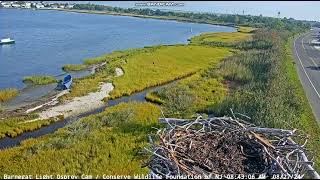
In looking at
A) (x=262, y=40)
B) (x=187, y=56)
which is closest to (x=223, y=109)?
(x=187, y=56)

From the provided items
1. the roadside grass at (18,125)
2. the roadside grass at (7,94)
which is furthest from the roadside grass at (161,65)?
the roadside grass at (7,94)

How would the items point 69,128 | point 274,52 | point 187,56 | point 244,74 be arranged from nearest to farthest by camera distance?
point 69,128 → point 244,74 → point 274,52 → point 187,56

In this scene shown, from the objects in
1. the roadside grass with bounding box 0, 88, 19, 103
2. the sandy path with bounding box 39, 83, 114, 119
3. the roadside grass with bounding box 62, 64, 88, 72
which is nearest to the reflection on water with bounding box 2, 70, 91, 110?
the roadside grass with bounding box 0, 88, 19, 103

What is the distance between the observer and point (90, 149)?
2070 cm

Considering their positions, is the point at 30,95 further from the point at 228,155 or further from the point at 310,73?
the point at 310,73

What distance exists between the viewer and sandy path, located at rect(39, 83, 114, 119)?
30453 millimetres

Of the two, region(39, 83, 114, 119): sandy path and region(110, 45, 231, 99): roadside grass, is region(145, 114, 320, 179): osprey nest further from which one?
region(110, 45, 231, 99): roadside grass

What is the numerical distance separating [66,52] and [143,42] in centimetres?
2334

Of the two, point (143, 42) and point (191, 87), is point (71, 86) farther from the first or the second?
point (143, 42)

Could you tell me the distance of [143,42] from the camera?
274ft

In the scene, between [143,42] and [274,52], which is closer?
[274,52]

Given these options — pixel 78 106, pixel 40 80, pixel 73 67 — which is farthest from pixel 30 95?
pixel 73 67

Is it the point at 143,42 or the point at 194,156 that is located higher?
the point at 194,156

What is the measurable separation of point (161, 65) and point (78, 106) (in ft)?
66.6
